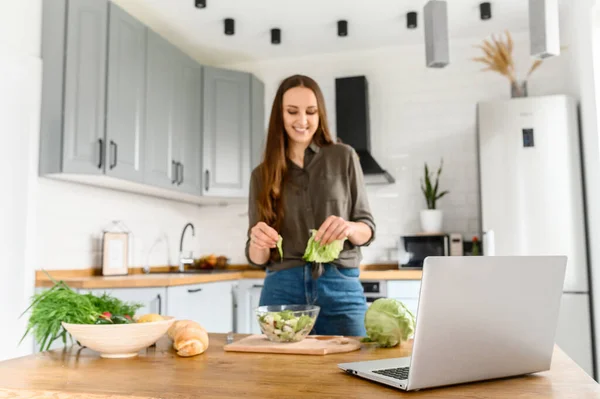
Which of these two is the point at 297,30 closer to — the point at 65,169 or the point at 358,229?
the point at 65,169

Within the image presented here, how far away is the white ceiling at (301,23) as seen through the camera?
386 centimetres

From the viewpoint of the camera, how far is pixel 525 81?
157 inches

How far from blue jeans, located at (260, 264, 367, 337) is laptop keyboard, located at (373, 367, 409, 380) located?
71 cm

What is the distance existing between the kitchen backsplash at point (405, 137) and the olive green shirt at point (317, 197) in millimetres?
2351

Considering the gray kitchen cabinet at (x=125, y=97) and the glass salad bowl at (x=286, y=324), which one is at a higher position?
the gray kitchen cabinet at (x=125, y=97)

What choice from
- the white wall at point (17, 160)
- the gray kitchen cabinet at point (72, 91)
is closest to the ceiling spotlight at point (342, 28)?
the gray kitchen cabinet at point (72, 91)

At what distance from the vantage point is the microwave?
401cm

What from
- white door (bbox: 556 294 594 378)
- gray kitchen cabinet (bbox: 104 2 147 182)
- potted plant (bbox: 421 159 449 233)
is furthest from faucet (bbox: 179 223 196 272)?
white door (bbox: 556 294 594 378)

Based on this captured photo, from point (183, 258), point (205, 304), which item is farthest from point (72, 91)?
point (183, 258)

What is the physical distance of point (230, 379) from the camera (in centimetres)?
104

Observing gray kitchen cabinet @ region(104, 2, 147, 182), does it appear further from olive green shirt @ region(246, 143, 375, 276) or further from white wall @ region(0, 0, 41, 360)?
olive green shirt @ region(246, 143, 375, 276)

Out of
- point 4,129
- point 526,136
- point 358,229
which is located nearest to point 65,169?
point 4,129

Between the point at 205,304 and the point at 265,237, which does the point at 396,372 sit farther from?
the point at 205,304

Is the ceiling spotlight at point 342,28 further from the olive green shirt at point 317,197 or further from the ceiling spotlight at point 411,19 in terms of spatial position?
the olive green shirt at point 317,197
